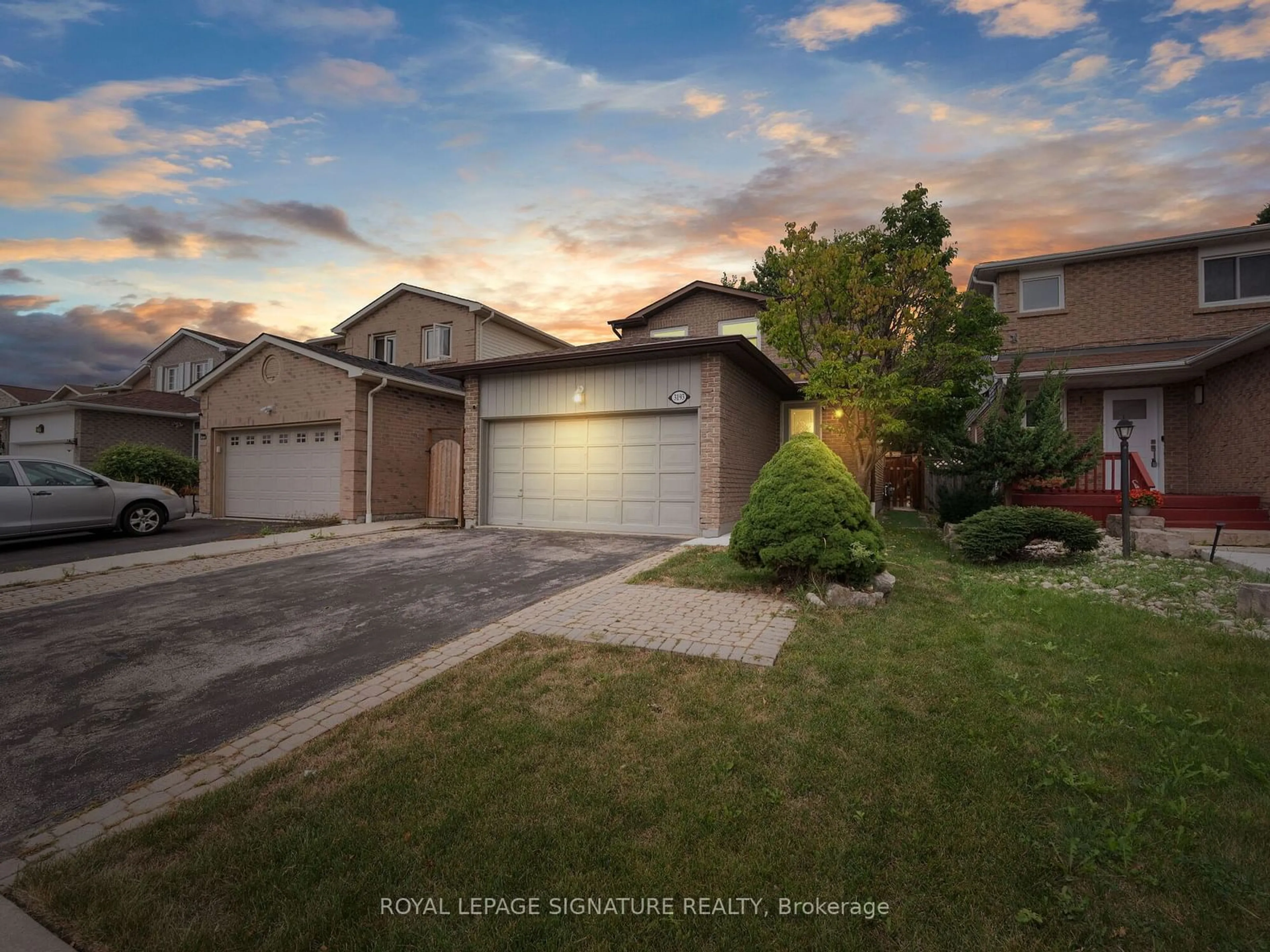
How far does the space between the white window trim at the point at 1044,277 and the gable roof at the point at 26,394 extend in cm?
4351

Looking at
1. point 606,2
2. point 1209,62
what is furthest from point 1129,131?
point 606,2

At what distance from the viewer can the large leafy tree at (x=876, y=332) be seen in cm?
1083

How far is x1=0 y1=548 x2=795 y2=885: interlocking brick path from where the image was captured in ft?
7.93

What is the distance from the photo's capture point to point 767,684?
3633 millimetres

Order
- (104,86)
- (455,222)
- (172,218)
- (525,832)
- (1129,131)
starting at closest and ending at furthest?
1. (525,832)
2. (104,86)
3. (1129,131)
4. (172,218)
5. (455,222)

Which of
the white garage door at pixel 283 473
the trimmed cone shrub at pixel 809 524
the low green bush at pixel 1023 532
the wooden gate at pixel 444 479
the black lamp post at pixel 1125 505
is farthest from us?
the wooden gate at pixel 444 479

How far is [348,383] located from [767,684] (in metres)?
12.9

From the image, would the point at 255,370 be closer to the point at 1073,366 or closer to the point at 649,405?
the point at 649,405

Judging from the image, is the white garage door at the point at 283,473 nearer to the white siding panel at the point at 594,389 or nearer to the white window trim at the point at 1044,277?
the white siding panel at the point at 594,389

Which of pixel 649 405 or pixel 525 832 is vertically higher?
pixel 649 405

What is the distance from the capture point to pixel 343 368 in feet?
43.2

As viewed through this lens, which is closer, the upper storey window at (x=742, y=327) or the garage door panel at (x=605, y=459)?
the garage door panel at (x=605, y=459)

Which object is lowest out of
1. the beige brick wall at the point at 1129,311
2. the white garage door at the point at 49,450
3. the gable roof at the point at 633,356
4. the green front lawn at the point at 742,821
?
the green front lawn at the point at 742,821

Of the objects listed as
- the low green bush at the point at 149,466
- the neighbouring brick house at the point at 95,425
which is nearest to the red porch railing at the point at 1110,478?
the low green bush at the point at 149,466
